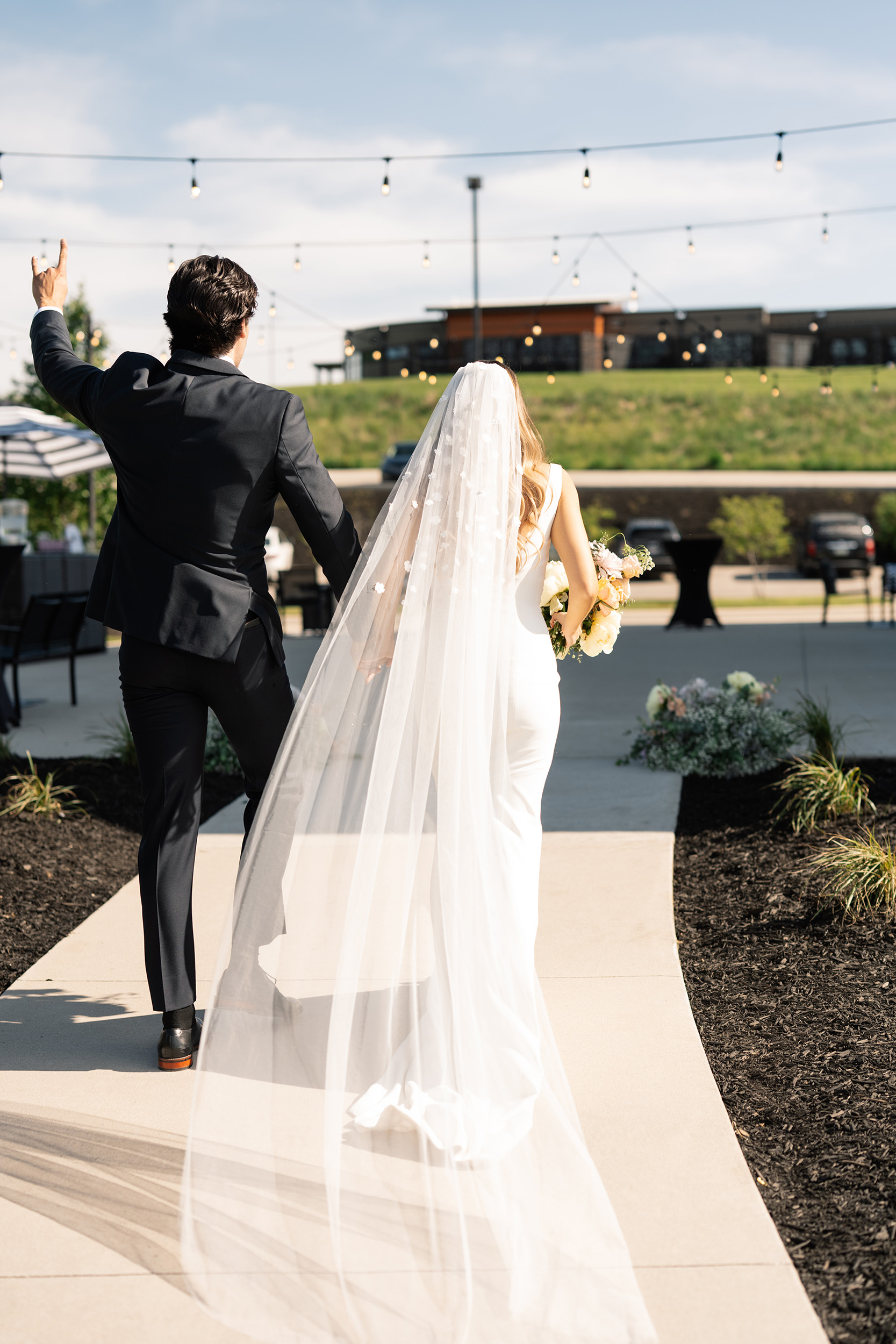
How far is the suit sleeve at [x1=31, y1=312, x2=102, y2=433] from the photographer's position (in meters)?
3.22

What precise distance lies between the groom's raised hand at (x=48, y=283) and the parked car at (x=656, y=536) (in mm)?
28543

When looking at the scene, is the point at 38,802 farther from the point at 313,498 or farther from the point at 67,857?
the point at 313,498

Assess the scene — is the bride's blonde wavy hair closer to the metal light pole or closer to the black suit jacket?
the black suit jacket

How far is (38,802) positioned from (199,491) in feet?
11.1

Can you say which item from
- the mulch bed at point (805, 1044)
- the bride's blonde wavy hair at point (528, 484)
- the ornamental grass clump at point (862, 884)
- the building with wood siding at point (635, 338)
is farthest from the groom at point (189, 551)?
the building with wood siding at point (635, 338)

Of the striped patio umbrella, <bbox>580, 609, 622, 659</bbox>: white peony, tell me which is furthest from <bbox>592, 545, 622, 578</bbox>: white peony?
the striped patio umbrella

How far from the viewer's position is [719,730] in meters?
7.04

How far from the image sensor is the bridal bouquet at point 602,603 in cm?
337

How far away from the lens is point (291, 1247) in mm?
2369

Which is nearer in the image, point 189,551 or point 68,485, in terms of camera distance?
point 189,551

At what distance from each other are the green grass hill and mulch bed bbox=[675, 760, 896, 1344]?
46273 mm

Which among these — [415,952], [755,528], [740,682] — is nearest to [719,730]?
[740,682]

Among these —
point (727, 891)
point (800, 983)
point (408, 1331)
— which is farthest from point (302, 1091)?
point (727, 891)

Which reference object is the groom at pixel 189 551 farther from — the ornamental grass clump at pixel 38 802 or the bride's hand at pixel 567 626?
the ornamental grass clump at pixel 38 802
